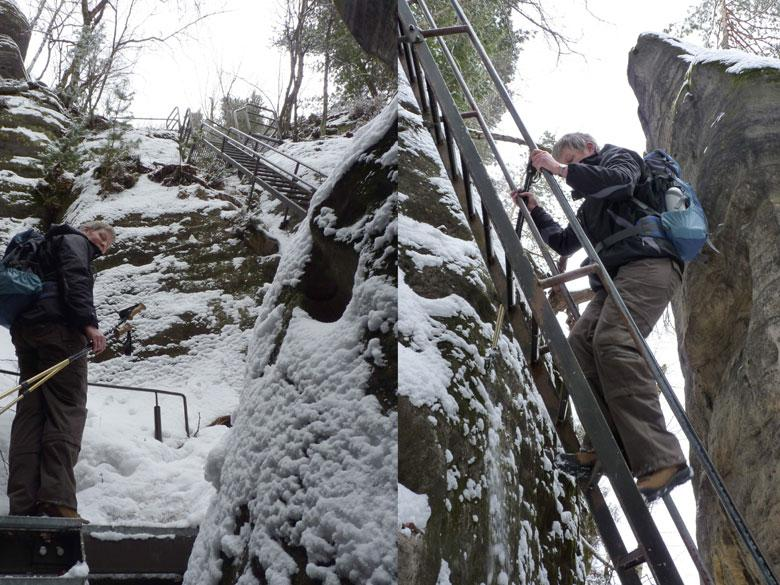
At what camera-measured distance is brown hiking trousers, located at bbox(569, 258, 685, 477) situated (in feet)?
7.87

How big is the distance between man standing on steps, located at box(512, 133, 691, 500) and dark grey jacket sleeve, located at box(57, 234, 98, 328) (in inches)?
116

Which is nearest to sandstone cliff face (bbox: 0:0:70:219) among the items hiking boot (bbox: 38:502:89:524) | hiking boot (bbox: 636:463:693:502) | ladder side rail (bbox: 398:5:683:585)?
hiking boot (bbox: 38:502:89:524)

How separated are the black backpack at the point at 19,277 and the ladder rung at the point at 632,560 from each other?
12.4 ft

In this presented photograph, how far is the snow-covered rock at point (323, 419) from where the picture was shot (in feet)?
6.87

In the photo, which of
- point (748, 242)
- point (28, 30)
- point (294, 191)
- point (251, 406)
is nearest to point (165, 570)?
point (251, 406)

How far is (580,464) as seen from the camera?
247 cm

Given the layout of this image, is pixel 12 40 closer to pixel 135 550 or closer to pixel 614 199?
pixel 135 550

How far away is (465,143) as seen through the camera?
3.19 m

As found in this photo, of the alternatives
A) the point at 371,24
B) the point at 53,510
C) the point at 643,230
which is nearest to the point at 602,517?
the point at 643,230

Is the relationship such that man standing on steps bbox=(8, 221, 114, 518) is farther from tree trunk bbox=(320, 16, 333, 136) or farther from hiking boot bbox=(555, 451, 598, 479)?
tree trunk bbox=(320, 16, 333, 136)

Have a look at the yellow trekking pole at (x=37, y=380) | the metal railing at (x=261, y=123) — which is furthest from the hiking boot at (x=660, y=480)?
the metal railing at (x=261, y=123)

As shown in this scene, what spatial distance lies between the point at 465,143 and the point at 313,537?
6.59 ft

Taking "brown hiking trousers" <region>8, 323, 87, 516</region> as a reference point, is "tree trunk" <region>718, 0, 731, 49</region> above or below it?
above

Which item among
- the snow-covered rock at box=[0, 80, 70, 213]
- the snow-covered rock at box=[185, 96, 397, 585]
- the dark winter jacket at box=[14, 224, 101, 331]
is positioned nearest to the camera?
the snow-covered rock at box=[185, 96, 397, 585]
